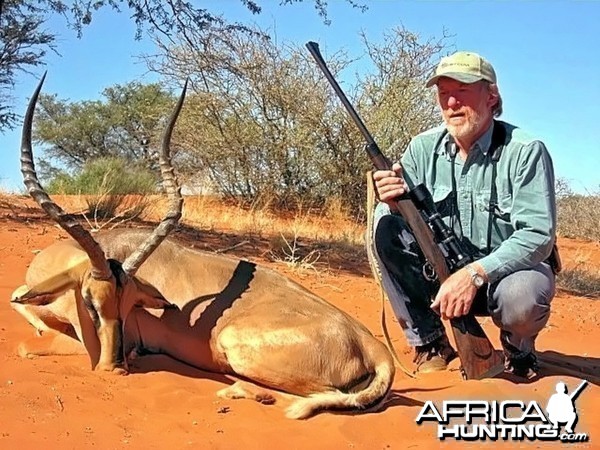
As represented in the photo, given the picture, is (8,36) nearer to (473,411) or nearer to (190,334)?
(190,334)

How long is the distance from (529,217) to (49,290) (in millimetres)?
2950

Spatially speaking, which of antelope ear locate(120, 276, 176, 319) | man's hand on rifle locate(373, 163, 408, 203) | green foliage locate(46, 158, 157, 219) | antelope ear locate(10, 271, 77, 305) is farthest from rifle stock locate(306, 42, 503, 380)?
green foliage locate(46, 158, 157, 219)

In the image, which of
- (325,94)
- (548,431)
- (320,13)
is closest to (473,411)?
(548,431)

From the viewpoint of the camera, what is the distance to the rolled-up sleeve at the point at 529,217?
15.8 ft

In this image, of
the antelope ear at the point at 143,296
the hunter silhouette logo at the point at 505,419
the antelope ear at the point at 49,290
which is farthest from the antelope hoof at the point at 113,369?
the hunter silhouette logo at the point at 505,419

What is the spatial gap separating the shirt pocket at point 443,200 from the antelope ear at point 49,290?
7.81 ft

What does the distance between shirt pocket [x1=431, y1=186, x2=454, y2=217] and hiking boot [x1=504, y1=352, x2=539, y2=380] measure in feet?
3.32

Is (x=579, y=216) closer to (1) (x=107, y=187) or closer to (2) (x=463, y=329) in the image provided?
(1) (x=107, y=187)

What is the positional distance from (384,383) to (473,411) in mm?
506

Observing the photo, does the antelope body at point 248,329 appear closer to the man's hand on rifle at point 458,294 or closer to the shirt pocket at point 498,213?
the man's hand on rifle at point 458,294

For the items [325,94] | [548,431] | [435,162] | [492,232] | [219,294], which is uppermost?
[325,94]

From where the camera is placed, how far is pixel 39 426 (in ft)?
12.1

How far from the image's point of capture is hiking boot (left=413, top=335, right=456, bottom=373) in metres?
5.55

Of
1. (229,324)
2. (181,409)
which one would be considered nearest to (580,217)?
(229,324)
